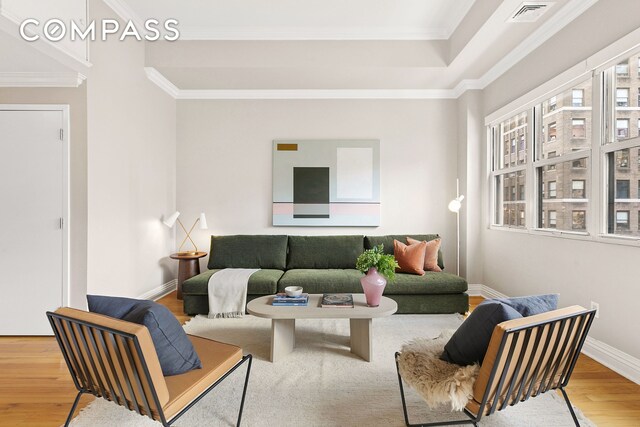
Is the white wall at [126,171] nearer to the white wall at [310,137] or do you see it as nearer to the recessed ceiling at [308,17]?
the white wall at [310,137]

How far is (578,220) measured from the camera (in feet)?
9.63

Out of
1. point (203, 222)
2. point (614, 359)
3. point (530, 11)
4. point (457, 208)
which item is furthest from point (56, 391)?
point (530, 11)

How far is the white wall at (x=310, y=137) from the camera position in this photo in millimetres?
4766

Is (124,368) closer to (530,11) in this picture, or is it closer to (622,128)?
(622,128)

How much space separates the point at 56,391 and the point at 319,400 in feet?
5.59

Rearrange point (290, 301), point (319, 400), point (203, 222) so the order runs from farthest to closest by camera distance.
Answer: point (203, 222) < point (290, 301) < point (319, 400)

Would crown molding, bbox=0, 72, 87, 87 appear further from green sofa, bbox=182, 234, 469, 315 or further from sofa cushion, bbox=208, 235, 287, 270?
sofa cushion, bbox=208, 235, 287, 270

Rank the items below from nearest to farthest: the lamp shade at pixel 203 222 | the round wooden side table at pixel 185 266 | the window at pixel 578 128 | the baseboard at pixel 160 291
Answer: the window at pixel 578 128 < the baseboard at pixel 160 291 < the round wooden side table at pixel 185 266 < the lamp shade at pixel 203 222

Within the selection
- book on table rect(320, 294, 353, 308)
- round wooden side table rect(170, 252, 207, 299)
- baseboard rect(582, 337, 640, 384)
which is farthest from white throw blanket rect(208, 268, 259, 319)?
baseboard rect(582, 337, 640, 384)

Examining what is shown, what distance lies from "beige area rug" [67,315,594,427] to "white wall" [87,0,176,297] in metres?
1.49

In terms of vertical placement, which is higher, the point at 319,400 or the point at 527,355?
the point at 527,355

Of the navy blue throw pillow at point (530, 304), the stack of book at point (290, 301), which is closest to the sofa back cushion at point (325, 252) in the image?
the stack of book at point (290, 301)

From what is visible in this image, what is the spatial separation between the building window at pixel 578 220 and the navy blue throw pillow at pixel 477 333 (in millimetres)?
1991

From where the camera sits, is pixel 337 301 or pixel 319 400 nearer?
pixel 319 400
